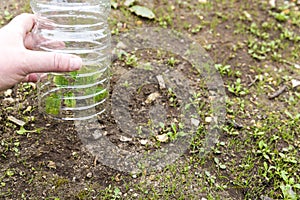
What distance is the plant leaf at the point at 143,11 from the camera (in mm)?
3748

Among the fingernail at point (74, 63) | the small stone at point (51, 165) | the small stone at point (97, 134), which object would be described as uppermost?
the fingernail at point (74, 63)

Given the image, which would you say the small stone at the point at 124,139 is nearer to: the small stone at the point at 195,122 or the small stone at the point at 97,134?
the small stone at the point at 97,134

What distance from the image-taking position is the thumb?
A: 212 cm

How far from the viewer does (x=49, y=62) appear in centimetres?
212

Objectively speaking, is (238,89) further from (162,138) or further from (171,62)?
(162,138)

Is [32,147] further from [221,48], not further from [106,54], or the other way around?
[221,48]

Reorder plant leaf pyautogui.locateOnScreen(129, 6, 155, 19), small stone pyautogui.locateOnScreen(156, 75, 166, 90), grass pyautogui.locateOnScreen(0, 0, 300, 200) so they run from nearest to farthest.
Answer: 1. grass pyautogui.locateOnScreen(0, 0, 300, 200)
2. small stone pyautogui.locateOnScreen(156, 75, 166, 90)
3. plant leaf pyautogui.locateOnScreen(129, 6, 155, 19)

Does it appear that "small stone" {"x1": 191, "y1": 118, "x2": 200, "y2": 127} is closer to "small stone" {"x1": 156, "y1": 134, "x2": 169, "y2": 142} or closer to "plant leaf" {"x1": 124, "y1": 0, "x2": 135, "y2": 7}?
"small stone" {"x1": 156, "y1": 134, "x2": 169, "y2": 142}

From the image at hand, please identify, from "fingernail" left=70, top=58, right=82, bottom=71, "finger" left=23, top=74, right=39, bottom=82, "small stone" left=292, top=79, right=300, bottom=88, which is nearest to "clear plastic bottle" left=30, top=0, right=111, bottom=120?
"finger" left=23, top=74, right=39, bottom=82

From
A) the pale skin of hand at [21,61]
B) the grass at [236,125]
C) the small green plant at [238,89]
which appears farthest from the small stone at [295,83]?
the pale skin of hand at [21,61]

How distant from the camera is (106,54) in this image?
3.09 metres

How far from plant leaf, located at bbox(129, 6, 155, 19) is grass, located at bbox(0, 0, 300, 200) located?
6 centimetres

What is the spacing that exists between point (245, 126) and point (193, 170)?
1.92 feet

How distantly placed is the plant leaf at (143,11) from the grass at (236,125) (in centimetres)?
6
